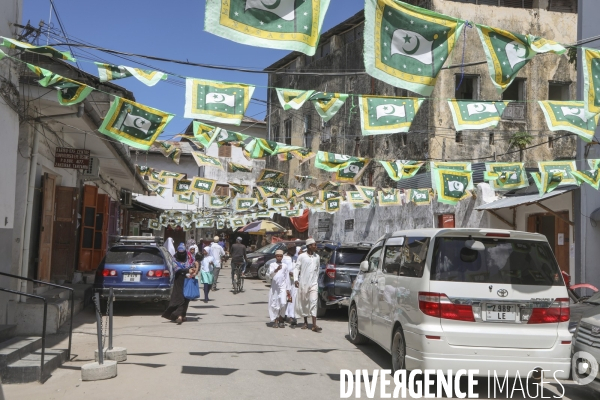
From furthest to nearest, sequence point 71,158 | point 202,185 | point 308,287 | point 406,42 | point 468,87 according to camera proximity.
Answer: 1. point 468,87
2. point 202,185
3. point 71,158
4. point 308,287
5. point 406,42

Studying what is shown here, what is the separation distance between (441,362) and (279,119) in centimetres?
3721

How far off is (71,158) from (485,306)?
10051mm

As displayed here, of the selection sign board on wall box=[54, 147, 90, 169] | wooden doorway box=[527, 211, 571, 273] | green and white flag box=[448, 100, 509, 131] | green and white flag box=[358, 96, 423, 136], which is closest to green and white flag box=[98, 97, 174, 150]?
green and white flag box=[358, 96, 423, 136]

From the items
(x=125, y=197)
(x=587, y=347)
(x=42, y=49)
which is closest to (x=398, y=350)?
(x=587, y=347)

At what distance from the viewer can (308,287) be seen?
1202cm

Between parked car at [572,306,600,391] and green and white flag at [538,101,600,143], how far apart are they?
415 cm

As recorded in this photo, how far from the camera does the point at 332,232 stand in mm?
33406

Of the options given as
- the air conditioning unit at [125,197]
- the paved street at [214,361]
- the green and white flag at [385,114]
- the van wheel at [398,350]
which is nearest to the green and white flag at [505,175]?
the paved street at [214,361]

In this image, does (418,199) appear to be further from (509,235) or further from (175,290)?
(509,235)

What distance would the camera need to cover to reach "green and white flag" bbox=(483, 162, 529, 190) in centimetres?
1589

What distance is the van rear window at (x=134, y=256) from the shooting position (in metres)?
13.8

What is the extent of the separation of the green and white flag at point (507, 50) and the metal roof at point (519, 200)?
7826mm

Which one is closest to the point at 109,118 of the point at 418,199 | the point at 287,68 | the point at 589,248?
the point at 589,248

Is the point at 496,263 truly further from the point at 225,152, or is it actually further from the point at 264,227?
the point at 225,152
